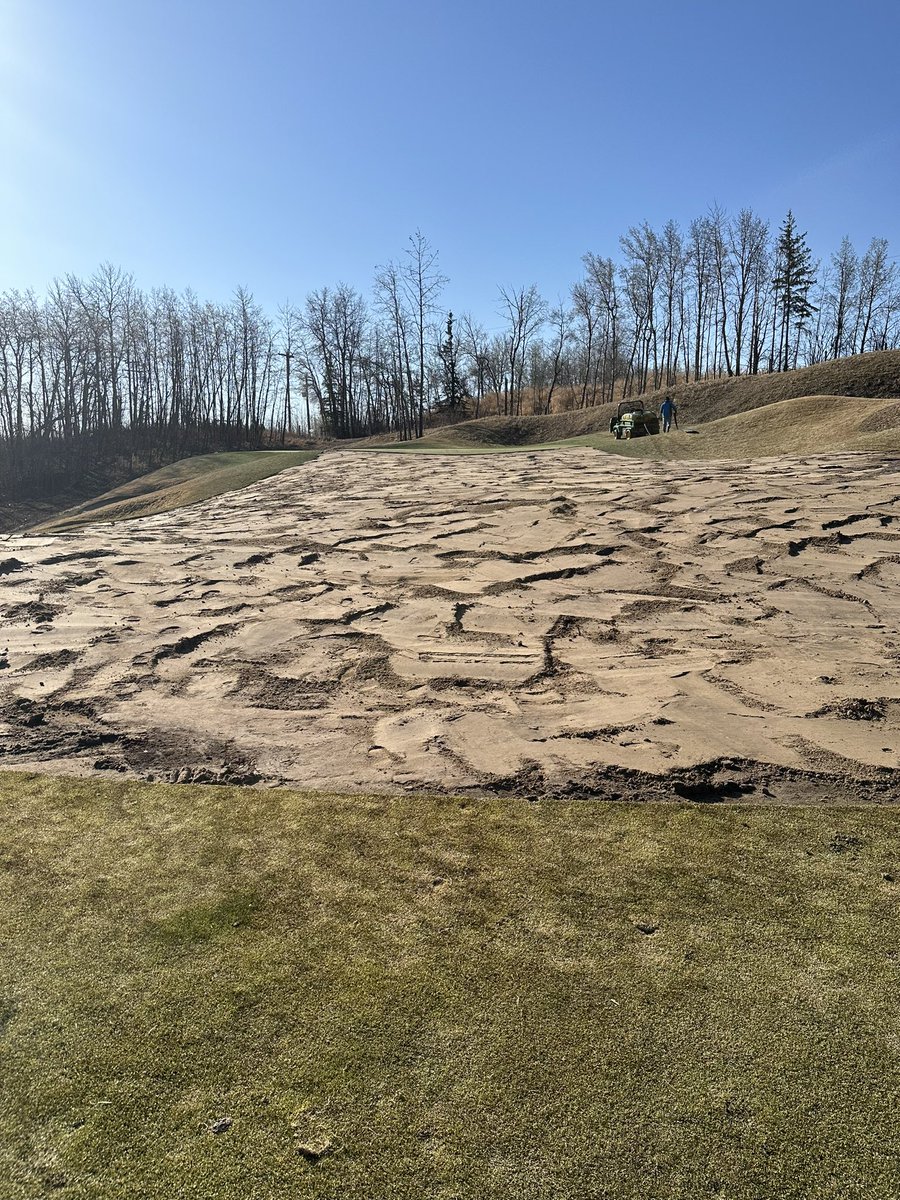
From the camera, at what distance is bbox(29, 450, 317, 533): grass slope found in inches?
621

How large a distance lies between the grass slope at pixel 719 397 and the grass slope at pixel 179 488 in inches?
299

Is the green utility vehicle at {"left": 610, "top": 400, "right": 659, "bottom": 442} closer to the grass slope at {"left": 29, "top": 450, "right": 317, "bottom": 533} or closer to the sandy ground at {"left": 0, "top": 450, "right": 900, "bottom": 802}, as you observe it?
the grass slope at {"left": 29, "top": 450, "right": 317, "bottom": 533}

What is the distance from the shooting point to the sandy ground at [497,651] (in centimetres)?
321

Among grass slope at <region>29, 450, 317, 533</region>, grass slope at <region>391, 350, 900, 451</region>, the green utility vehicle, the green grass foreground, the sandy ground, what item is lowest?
the green grass foreground

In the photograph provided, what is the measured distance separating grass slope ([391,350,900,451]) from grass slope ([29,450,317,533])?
7595mm

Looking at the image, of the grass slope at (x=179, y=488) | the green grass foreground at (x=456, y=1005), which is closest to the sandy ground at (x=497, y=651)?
the green grass foreground at (x=456, y=1005)

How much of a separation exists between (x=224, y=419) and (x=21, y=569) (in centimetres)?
4378

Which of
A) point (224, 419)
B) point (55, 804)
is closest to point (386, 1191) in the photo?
point (55, 804)

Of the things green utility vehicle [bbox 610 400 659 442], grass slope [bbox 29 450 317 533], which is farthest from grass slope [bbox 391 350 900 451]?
grass slope [bbox 29 450 317 533]

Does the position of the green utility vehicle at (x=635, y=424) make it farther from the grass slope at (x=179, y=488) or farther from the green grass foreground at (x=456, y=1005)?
the green grass foreground at (x=456, y=1005)

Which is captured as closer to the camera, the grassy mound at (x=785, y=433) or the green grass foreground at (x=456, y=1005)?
the green grass foreground at (x=456, y=1005)

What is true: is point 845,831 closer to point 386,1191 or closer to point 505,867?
point 505,867

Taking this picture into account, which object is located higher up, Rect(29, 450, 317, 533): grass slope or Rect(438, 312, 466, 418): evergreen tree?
Rect(438, 312, 466, 418): evergreen tree

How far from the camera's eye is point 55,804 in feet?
9.82
